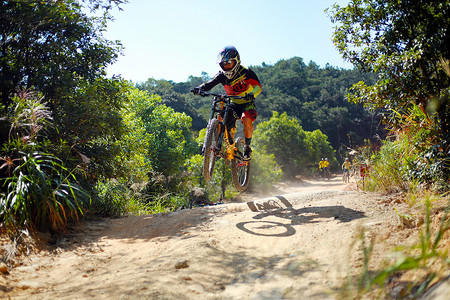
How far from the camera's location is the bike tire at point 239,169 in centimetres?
643

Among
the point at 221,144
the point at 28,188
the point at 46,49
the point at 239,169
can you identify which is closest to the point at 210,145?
the point at 221,144

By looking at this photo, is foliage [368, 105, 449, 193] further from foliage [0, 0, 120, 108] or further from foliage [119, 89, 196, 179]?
foliage [119, 89, 196, 179]

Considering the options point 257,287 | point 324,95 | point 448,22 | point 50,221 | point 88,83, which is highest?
point 324,95

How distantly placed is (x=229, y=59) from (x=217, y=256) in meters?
3.51

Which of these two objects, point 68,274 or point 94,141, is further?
point 94,141

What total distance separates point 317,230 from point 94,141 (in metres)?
5.52

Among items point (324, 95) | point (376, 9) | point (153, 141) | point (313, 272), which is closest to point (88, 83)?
point (376, 9)

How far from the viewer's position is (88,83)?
7.89m

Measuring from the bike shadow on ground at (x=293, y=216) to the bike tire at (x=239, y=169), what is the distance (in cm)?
81

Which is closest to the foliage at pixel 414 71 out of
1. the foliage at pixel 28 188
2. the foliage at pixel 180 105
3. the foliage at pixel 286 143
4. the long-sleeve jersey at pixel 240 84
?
the long-sleeve jersey at pixel 240 84

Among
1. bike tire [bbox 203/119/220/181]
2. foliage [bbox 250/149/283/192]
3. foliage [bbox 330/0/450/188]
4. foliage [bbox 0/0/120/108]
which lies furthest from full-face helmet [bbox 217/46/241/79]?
foliage [bbox 250/149/283/192]

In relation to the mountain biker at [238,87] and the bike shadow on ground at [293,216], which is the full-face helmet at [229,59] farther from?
the bike shadow on ground at [293,216]

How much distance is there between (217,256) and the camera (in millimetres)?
3670

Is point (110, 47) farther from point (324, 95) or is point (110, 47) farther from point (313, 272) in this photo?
point (324, 95)
